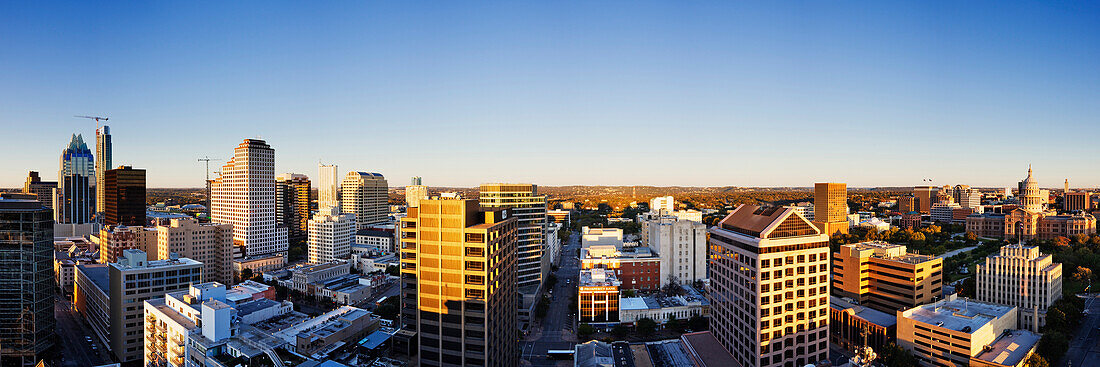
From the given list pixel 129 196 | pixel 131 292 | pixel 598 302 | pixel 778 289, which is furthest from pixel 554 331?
pixel 129 196

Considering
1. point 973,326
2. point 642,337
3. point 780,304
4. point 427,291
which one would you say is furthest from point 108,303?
point 973,326

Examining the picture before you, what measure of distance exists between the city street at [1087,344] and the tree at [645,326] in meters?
47.9

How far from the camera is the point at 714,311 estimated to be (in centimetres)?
6756

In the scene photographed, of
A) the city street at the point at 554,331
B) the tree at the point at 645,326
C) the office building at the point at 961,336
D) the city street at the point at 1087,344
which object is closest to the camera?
the office building at the point at 961,336

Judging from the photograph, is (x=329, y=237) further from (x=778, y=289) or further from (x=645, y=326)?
(x=778, y=289)

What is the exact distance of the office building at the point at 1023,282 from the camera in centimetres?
7552

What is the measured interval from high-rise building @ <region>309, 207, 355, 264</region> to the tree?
299 feet

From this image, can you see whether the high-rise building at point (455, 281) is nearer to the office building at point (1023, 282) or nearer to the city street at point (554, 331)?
the city street at point (554, 331)

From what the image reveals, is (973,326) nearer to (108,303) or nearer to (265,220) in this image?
(108,303)

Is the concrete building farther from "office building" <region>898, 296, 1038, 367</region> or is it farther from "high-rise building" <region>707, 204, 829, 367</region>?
"office building" <region>898, 296, 1038, 367</region>

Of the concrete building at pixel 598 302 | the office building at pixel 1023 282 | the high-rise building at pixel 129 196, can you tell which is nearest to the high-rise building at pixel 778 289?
the concrete building at pixel 598 302

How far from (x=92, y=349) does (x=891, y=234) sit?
614ft

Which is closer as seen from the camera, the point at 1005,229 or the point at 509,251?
the point at 509,251

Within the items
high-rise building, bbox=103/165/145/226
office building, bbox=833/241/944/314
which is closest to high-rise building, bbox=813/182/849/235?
office building, bbox=833/241/944/314
